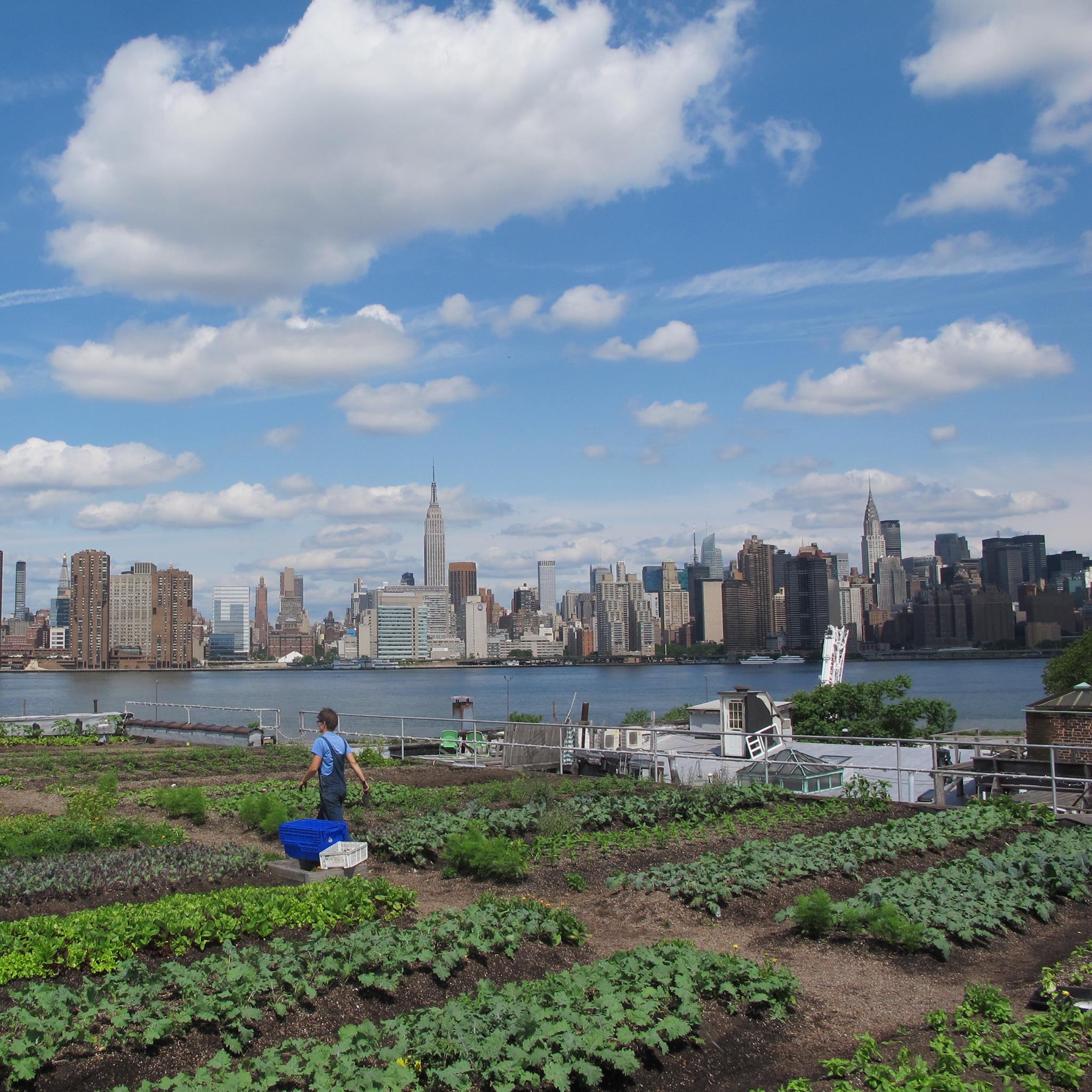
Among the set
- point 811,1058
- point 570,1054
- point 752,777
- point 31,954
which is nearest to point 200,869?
point 31,954

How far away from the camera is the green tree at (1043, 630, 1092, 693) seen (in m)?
47.9

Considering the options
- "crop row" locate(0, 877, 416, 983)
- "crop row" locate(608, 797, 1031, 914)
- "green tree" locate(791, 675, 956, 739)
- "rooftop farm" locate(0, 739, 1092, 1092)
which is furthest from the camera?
"green tree" locate(791, 675, 956, 739)

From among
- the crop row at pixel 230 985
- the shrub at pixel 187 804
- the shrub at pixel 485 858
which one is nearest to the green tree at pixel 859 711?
the shrub at pixel 187 804

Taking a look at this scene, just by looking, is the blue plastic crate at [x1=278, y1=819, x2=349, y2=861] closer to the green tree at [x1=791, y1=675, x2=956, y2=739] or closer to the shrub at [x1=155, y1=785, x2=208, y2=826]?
the shrub at [x1=155, y1=785, x2=208, y2=826]

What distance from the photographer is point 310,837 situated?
32.6ft

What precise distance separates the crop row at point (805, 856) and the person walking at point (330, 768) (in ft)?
10.6

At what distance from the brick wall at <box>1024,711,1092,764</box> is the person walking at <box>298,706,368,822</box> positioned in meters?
18.8

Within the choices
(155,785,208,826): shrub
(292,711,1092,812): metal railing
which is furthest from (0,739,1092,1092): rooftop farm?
(292,711,1092,812): metal railing

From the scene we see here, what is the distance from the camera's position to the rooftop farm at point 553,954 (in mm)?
5535

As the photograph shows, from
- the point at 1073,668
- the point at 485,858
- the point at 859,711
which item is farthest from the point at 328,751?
the point at 1073,668

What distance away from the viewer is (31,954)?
6926 mm

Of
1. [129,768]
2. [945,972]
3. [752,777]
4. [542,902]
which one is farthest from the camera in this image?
[129,768]

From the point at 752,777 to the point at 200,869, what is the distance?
1159 centimetres

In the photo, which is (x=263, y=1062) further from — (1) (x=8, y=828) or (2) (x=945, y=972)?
(1) (x=8, y=828)
